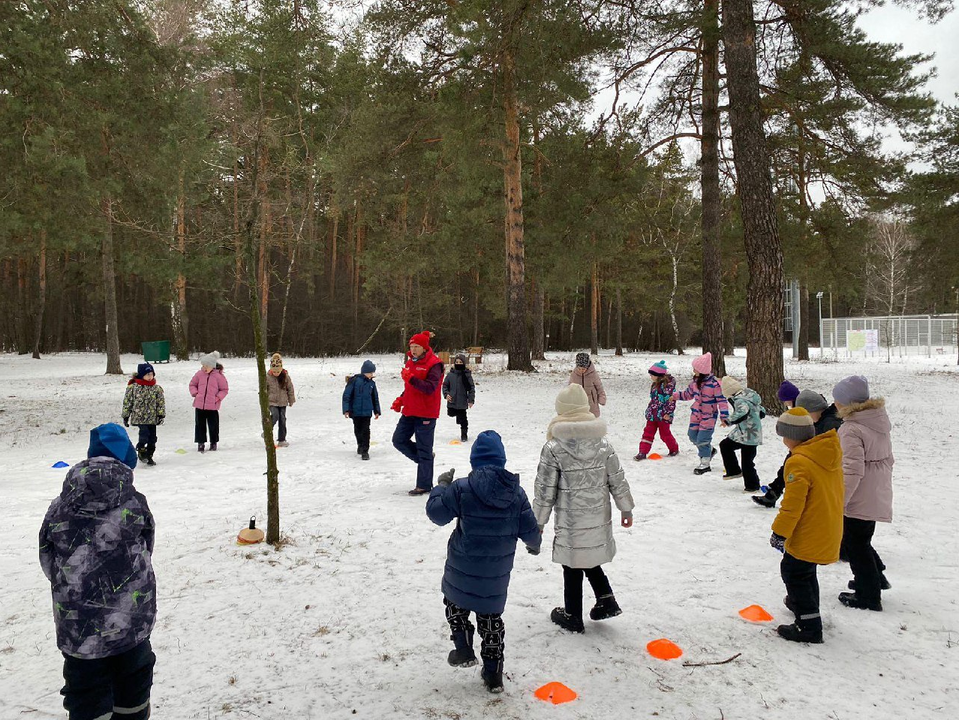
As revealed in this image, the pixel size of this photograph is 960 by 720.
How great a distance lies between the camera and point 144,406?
9211 mm

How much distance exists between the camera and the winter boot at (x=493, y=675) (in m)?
3.43

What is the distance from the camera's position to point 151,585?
3.04 metres

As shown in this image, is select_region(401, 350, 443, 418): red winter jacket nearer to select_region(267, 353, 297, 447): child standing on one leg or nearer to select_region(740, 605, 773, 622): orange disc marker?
select_region(267, 353, 297, 447): child standing on one leg

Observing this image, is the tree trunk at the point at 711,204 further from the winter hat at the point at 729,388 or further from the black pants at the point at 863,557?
the black pants at the point at 863,557

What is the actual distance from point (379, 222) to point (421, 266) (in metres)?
9.46

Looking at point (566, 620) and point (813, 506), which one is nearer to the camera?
point (813, 506)

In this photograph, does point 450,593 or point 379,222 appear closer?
point 450,593

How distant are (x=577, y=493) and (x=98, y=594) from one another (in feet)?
8.64

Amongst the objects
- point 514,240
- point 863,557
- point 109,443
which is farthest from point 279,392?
point 514,240

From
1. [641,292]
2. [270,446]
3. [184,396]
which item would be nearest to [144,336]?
[184,396]

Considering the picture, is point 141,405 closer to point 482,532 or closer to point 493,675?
point 482,532

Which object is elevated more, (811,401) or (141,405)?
(811,401)

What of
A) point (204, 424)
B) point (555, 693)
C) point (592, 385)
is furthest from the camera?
point (204, 424)

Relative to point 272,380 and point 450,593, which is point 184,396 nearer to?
point 272,380
